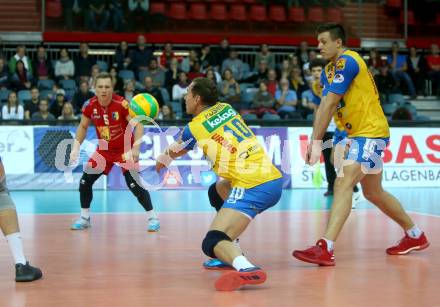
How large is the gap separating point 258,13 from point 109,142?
621 inches

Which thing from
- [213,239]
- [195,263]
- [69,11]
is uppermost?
[69,11]

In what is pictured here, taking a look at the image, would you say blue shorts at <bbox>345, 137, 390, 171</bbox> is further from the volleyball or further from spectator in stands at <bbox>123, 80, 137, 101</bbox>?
spectator in stands at <bbox>123, 80, 137, 101</bbox>

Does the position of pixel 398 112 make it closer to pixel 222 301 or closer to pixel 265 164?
pixel 265 164

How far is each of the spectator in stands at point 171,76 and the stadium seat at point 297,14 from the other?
6115 millimetres

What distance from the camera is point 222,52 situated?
21641mm

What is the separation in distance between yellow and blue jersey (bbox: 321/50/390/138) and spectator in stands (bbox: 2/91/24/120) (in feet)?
35.7

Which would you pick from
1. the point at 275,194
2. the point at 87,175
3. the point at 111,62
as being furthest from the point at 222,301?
the point at 111,62

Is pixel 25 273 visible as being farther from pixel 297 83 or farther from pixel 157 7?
pixel 157 7

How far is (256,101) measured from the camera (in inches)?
Result: 755

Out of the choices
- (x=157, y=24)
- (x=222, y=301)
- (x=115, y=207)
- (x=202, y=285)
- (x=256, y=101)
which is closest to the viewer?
(x=222, y=301)

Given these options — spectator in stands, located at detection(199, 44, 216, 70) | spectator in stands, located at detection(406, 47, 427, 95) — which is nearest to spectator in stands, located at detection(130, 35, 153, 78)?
spectator in stands, located at detection(199, 44, 216, 70)

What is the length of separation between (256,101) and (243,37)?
5.49 m

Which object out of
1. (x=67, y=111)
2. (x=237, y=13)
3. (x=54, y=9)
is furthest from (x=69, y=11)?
(x=67, y=111)

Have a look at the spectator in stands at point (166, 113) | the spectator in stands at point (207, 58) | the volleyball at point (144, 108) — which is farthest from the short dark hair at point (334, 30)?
the spectator in stands at point (207, 58)
